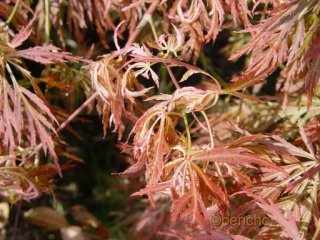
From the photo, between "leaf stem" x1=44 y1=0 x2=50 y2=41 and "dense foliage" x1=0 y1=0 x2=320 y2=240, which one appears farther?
"leaf stem" x1=44 y1=0 x2=50 y2=41

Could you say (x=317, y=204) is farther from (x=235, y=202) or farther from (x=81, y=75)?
(x=81, y=75)

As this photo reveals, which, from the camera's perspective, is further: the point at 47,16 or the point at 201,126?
the point at 47,16

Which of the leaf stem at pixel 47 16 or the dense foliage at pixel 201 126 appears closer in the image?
the dense foliage at pixel 201 126

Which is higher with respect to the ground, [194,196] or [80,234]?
[194,196]

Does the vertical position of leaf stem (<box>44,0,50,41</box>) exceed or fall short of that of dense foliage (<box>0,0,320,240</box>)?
it exceeds it

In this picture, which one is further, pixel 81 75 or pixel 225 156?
pixel 81 75

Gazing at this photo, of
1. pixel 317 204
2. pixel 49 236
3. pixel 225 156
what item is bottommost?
pixel 49 236

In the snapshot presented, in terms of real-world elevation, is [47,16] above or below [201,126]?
above

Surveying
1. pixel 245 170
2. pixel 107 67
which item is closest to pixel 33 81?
pixel 107 67

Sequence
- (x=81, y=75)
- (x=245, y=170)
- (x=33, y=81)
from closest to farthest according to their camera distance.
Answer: (x=33, y=81) → (x=245, y=170) → (x=81, y=75)

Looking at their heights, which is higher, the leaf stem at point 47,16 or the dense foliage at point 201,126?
the leaf stem at point 47,16

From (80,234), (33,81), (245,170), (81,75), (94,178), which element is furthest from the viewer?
(94,178)
